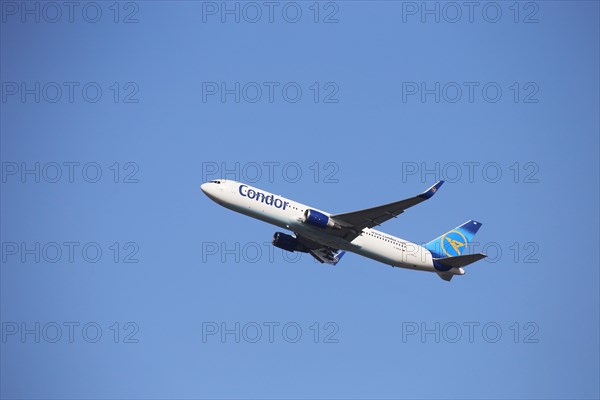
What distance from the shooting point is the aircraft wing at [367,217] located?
64688 millimetres

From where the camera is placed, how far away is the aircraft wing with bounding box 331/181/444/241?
6469 cm

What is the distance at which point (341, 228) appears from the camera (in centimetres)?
6712

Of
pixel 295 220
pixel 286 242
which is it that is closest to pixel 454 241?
pixel 286 242

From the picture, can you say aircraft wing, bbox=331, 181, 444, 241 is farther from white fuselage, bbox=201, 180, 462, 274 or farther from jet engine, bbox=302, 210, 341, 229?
white fuselage, bbox=201, 180, 462, 274

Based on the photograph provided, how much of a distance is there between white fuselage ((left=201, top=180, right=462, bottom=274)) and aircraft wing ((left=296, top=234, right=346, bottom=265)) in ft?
12.8

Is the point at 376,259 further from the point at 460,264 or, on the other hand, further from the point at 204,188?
the point at 204,188

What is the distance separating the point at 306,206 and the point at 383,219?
5.40 metres

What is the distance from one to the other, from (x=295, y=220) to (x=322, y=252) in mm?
8477

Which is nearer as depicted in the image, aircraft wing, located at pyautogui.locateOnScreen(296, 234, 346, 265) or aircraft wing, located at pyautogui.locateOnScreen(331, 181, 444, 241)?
aircraft wing, located at pyautogui.locateOnScreen(331, 181, 444, 241)

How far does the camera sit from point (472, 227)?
7700 cm

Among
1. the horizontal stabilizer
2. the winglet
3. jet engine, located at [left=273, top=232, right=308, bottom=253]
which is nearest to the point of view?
the winglet

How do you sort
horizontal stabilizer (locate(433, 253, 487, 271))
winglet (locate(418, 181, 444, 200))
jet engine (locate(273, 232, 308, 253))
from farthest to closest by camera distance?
jet engine (locate(273, 232, 308, 253))
horizontal stabilizer (locate(433, 253, 487, 271))
winglet (locate(418, 181, 444, 200))

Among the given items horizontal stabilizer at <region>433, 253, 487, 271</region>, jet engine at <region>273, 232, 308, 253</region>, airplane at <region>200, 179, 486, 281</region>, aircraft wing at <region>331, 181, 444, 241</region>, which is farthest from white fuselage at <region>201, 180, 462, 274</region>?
jet engine at <region>273, 232, 308, 253</region>

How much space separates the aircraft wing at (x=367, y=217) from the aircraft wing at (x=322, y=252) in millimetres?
5521
